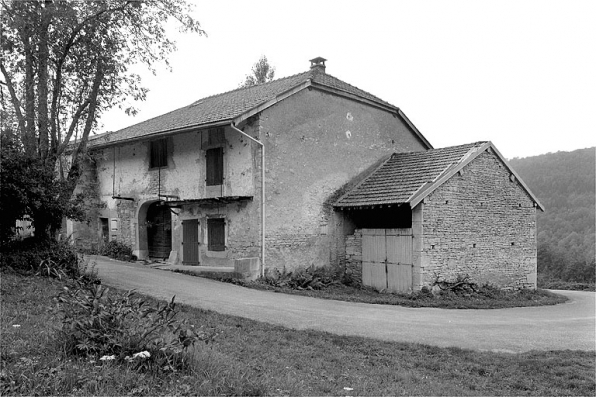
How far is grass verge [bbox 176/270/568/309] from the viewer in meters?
14.3

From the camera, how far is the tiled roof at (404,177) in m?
16.3

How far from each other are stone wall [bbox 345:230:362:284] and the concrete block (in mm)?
3511

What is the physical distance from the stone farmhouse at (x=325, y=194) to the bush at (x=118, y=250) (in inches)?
29.7

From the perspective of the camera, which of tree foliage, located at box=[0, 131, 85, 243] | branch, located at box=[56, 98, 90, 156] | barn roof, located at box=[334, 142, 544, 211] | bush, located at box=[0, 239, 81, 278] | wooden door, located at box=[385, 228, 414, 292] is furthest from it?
barn roof, located at box=[334, 142, 544, 211]

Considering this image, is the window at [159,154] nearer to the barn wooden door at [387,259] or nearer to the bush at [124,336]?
the barn wooden door at [387,259]

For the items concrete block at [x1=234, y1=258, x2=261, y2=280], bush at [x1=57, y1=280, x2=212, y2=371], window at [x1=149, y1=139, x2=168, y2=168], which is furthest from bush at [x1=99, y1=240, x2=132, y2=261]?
bush at [x1=57, y1=280, x2=212, y2=371]

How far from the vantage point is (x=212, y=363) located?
221 inches

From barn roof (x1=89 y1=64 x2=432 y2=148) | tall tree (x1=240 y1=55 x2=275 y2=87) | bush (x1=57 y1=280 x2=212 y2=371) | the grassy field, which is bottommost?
the grassy field

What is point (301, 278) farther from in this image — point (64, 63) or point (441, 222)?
point (64, 63)

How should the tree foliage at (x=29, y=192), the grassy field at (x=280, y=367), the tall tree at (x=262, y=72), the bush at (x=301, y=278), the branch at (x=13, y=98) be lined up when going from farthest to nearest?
the tall tree at (x=262, y=72) → the bush at (x=301, y=278) → the branch at (x=13, y=98) → the tree foliage at (x=29, y=192) → the grassy field at (x=280, y=367)

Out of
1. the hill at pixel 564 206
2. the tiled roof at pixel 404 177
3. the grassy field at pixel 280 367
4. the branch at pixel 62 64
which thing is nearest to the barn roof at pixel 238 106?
the tiled roof at pixel 404 177

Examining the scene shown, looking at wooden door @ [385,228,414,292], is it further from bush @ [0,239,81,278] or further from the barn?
bush @ [0,239,81,278]

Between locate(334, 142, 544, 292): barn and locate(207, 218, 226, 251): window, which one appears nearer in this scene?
locate(334, 142, 544, 292): barn

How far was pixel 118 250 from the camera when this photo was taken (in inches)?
826
